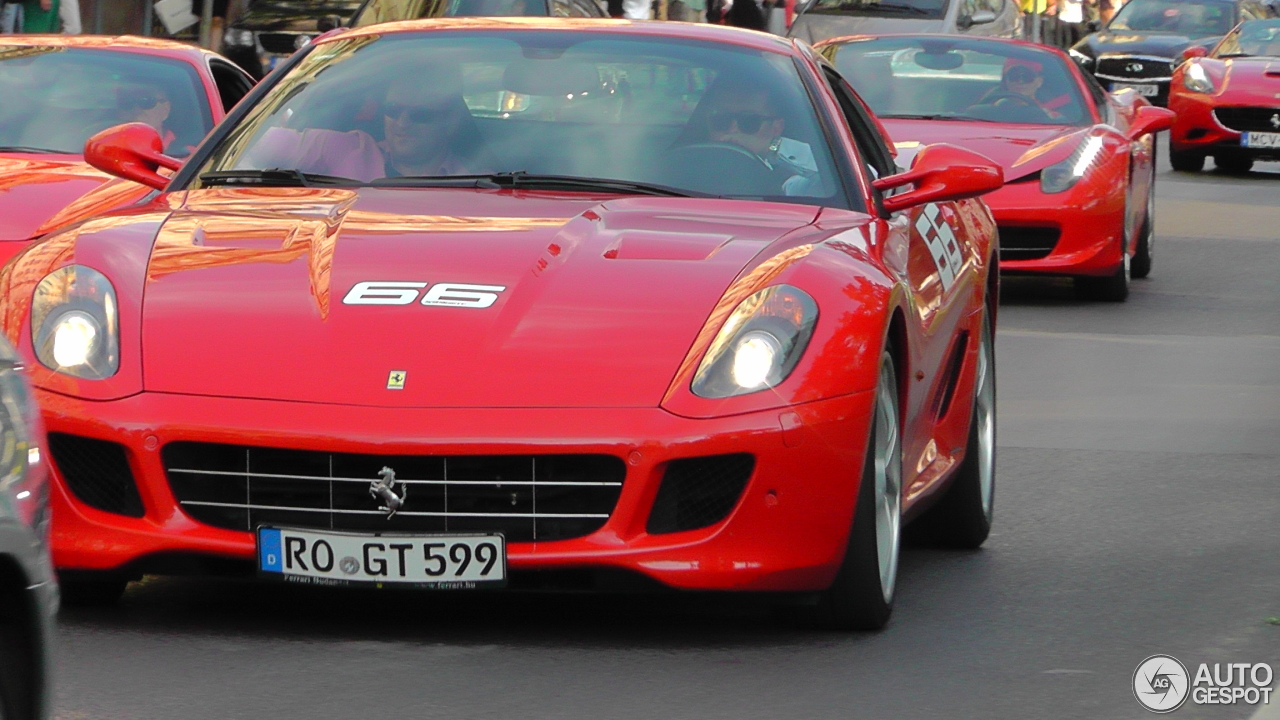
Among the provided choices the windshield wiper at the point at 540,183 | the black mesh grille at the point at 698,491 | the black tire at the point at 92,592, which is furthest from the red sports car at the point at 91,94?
the black mesh grille at the point at 698,491

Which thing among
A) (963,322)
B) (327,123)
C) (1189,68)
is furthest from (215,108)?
(1189,68)

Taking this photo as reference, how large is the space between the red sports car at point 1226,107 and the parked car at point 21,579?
67.0 ft

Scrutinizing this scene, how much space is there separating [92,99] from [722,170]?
4617 millimetres

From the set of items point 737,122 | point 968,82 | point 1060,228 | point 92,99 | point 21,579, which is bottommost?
point 1060,228

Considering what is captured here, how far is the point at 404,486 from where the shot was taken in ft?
16.3

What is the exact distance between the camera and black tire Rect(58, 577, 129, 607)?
543cm

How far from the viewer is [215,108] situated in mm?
10148

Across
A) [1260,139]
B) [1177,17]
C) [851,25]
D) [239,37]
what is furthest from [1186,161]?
[1177,17]

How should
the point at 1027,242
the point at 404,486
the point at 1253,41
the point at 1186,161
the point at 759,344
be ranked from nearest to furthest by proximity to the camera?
1. the point at 404,486
2. the point at 759,344
3. the point at 1027,242
4. the point at 1186,161
5. the point at 1253,41

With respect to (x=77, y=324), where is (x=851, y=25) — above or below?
below

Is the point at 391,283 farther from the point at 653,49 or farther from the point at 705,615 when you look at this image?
the point at 653,49

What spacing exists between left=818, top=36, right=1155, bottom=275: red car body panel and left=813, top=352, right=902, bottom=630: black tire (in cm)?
762

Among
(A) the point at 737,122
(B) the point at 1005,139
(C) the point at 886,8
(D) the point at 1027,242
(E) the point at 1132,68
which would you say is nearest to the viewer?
(A) the point at 737,122

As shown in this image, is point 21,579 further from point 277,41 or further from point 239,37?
point 239,37
